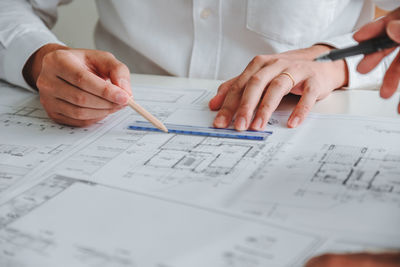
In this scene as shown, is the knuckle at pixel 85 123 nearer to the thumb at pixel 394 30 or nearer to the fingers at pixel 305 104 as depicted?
the fingers at pixel 305 104

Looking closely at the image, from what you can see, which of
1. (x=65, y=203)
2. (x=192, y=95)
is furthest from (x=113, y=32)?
(x=65, y=203)

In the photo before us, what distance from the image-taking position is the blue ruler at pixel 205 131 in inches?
23.0

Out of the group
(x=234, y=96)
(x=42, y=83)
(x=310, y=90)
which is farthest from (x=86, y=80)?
(x=310, y=90)

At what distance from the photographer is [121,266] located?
0.35m

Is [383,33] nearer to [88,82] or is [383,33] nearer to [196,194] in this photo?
[196,194]

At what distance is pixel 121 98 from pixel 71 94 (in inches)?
3.3

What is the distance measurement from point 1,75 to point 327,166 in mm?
635

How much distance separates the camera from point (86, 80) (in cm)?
60

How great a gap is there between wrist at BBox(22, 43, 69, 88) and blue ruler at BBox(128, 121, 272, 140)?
9.3 inches

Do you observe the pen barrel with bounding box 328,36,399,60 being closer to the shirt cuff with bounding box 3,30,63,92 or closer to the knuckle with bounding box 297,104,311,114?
the knuckle with bounding box 297,104,311,114

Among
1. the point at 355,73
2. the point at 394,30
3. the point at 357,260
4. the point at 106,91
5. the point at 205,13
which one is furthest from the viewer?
the point at 205,13

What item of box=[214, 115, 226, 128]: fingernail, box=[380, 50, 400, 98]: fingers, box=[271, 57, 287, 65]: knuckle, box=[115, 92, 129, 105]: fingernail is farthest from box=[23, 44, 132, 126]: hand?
box=[380, 50, 400, 98]: fingers

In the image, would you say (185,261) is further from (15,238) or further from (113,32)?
(113,32)

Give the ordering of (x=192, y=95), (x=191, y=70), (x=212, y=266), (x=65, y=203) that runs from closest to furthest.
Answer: (x=212, y=266) < (x=65, y=203) < (x=192, y=95) < (x=191, y=70)
